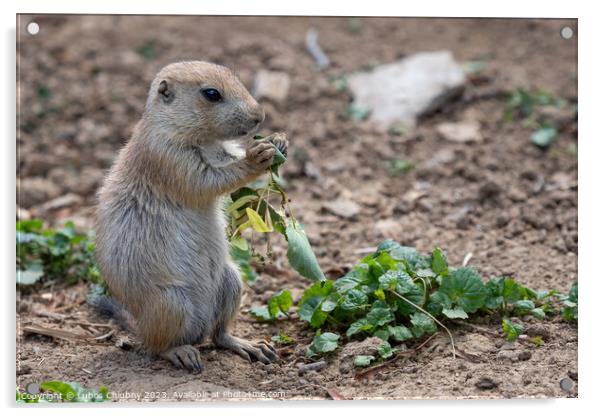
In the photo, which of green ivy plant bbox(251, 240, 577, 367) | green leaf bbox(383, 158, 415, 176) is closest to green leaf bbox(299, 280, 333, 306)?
green ivy plant bbox(251, 240, 577, 367)

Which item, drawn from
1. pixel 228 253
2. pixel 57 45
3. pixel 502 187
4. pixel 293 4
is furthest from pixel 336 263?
pixel 57 45

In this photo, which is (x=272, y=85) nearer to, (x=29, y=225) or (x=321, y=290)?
(x=29, y=225)

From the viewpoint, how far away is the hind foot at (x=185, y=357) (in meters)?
4.46

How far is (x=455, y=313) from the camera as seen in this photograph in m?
4.50

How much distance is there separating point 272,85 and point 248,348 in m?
3.43

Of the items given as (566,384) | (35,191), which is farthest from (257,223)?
(35,191)

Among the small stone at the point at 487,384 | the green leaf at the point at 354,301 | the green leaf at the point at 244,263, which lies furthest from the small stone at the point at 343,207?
the small stone at the point at 487,384

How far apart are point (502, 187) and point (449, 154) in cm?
65

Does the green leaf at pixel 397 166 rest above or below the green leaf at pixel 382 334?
above

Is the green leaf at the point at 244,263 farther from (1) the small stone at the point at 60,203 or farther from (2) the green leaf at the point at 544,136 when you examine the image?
(2) the green leaf at the point at 544,136

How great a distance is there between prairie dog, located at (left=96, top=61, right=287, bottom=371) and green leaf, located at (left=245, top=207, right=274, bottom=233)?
0.52 feet

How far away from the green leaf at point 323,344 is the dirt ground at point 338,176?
0.21 feet
